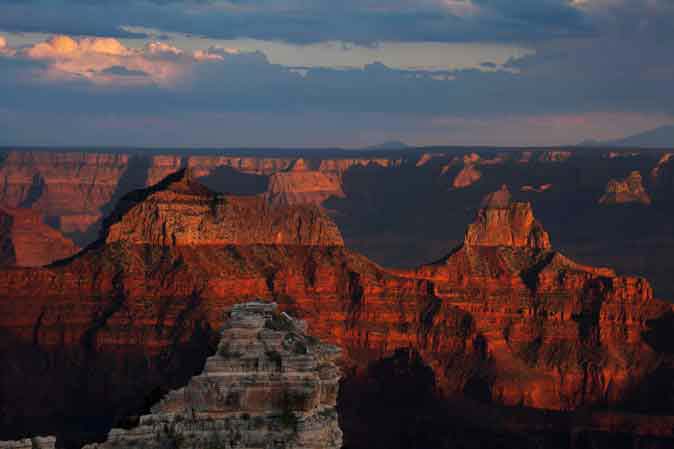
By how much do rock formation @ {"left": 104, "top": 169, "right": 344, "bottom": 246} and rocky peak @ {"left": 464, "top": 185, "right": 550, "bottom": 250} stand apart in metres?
12.1

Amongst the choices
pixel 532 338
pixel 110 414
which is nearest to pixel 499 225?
pixel 532 338

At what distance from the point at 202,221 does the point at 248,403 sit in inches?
3344

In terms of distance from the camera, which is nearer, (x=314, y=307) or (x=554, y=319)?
(x=314, y=307)

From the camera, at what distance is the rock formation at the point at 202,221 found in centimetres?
13050

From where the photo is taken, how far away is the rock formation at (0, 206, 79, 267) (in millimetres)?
174250

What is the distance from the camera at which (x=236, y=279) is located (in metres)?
129

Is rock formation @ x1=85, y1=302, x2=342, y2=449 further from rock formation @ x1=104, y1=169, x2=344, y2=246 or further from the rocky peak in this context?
the rocky peak

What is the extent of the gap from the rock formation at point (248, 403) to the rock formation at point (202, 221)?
270ft

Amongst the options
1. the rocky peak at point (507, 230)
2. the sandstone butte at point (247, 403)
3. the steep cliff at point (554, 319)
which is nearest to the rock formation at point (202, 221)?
the steep cliff at point (554, 319)

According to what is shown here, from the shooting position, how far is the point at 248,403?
1868 inches

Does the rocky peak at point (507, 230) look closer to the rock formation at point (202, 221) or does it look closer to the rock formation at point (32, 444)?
the rock formation at point (202, 221)

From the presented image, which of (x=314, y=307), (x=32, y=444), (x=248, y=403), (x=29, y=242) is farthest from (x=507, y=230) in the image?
(x=32, y=444)

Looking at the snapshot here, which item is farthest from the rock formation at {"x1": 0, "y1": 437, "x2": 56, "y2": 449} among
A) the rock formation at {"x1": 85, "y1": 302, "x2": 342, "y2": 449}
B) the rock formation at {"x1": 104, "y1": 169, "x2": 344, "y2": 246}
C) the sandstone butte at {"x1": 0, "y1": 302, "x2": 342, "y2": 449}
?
the rock formation at {"x1": 104, "y1": 169, "x2": 344, "y2": 246}

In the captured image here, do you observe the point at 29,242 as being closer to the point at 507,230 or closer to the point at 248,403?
the point at 507,230
